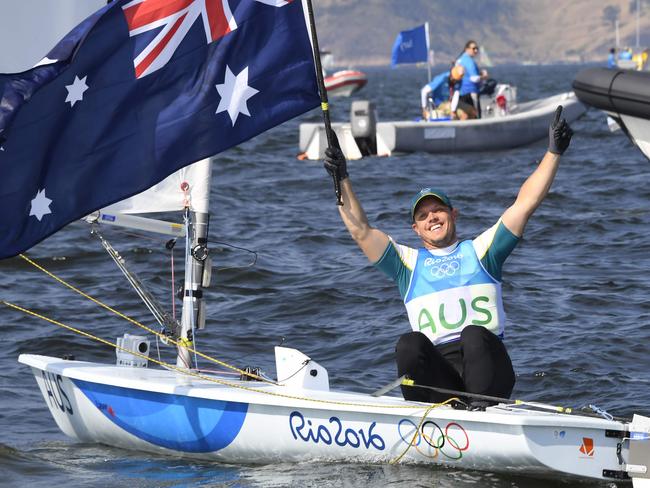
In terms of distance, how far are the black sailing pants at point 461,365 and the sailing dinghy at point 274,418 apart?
0.39 feet

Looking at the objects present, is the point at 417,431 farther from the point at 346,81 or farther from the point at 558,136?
the point at 346,81

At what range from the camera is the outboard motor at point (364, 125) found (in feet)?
62.9

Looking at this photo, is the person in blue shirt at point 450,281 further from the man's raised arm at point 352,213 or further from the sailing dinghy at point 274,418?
the sailing dinghy at point 274,418

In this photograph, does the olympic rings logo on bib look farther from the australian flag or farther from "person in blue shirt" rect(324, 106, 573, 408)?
the australian flag

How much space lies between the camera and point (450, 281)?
5.64m

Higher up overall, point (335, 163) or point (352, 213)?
point (335, 163)

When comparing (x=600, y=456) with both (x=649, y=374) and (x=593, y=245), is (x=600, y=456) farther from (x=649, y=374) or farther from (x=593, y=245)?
(x=593, y=245)

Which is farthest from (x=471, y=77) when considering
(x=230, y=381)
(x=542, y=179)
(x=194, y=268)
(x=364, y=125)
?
(x=542, y=179)

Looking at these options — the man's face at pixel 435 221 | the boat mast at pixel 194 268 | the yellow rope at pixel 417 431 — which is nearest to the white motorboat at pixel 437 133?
the boat mast at pixel 194 268

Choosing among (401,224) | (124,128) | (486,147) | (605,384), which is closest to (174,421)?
(124,128)

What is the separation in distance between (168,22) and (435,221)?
142 centimetres

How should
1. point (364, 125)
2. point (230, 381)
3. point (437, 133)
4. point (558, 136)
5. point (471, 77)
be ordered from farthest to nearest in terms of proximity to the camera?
1. point (364, 125)
2. point (437, 133)
3. point (471, 77)
4. point (230, 381)
5. point (558, 136)

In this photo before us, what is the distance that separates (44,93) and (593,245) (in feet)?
24.1

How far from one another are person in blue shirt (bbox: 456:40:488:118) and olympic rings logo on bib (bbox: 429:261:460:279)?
12.6m
